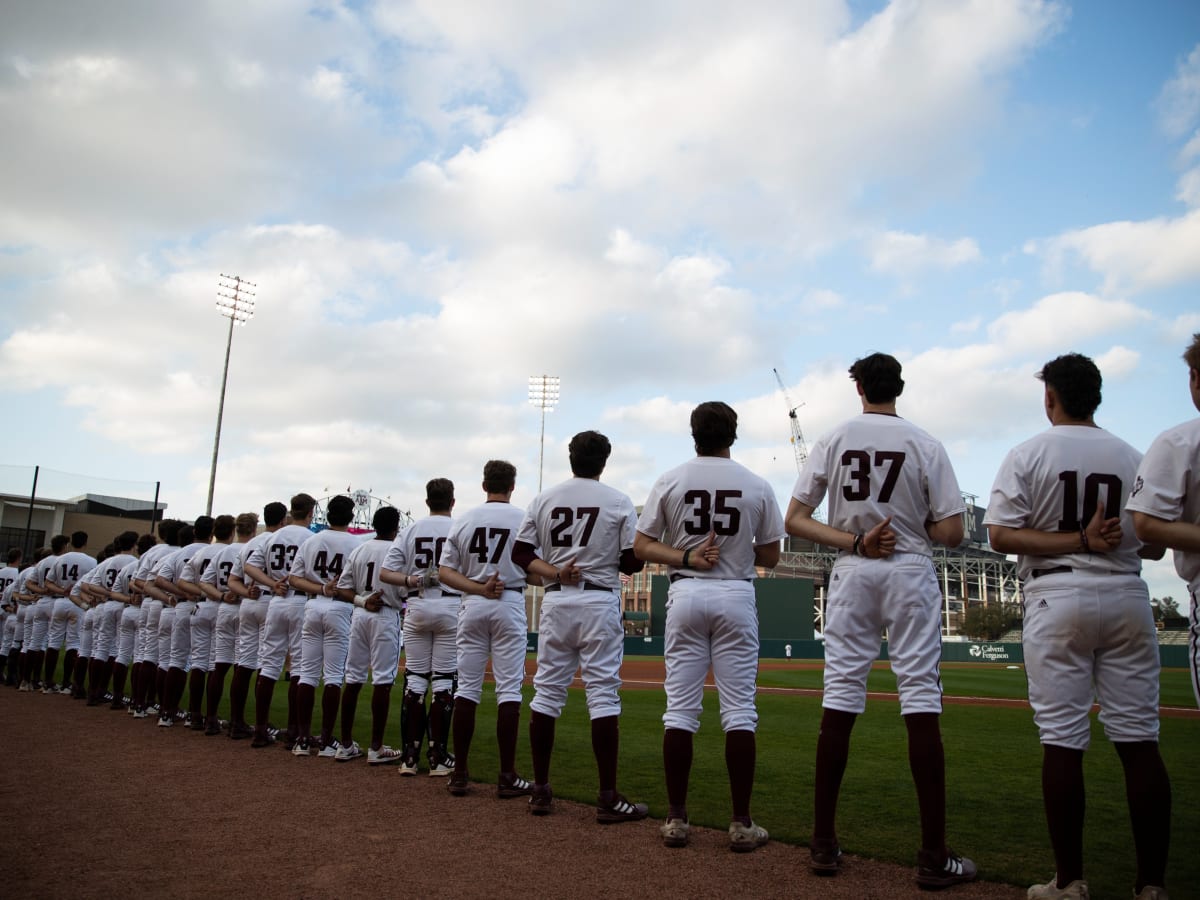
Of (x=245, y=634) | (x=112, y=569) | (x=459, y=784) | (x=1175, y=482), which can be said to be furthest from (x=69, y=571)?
(x=1175, y=482)

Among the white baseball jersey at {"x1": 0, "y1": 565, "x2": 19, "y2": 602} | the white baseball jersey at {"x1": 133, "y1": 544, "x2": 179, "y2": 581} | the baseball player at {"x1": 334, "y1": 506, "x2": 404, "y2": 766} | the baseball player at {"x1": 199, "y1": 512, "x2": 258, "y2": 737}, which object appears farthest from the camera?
the white baseball jersey at {"x1": 0, "y1": 565, "x2": 19, "y2": 602}

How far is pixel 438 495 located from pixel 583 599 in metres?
2.20

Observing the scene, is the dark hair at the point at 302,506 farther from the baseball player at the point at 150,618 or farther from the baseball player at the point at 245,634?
the baseball player at the point at 150,618

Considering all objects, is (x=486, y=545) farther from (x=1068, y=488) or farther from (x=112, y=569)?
(x=112, y=569)

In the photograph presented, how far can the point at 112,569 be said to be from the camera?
11.0 m

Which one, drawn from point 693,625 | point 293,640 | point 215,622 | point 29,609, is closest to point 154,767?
point 293,640

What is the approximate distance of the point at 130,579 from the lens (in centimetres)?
1067

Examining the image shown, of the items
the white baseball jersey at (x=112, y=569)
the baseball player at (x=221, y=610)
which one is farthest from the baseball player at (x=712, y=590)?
the white baseball jersey at (x=112, y=569)

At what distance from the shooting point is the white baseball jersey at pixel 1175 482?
311cm

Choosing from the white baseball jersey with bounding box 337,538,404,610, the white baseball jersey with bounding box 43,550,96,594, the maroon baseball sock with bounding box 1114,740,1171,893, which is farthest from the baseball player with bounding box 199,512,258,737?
the maroon baseball sock with bounding box 1114,740,1171,893

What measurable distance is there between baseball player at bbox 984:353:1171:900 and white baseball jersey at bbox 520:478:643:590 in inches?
81.8

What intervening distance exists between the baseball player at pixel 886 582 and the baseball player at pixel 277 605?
17.4ft

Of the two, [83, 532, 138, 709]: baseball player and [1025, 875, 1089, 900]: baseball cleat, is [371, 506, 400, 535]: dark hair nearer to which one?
[1025, 875, 1089, 900]: baseball cleat

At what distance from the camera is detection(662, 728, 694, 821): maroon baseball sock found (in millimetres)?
4184
